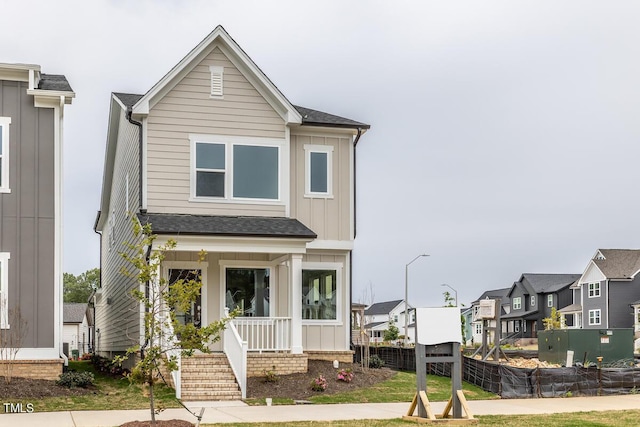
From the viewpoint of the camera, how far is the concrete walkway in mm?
15664

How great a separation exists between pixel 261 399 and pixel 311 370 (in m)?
3.76

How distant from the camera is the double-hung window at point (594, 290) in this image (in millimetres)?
78750

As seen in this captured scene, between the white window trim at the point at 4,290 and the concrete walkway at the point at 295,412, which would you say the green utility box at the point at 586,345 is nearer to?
the concrete walkway at the point at 295,412

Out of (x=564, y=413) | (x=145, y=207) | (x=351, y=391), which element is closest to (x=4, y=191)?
(x=145, y=207)

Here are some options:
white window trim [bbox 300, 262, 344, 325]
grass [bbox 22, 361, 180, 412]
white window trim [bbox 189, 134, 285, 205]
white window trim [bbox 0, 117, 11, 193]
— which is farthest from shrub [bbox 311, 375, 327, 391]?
white window trim [bbox 0, 117, 11, 193]

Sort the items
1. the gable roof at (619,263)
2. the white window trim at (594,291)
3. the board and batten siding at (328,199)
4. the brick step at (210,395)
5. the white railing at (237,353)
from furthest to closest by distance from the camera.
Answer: the white window trim at (594,291) < the gable roof at (619,263) < the board and batten siding at (328,199) < the white railing at (237,353) < the brick step at (210,395)

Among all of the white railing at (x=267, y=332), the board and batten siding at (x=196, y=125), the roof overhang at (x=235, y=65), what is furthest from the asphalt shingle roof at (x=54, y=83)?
the white railing at (x=267, y=332)

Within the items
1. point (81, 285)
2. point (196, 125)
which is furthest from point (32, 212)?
point (81, 285)

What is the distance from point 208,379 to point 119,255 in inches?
399

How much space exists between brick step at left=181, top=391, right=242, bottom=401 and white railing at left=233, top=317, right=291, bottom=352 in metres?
2.81

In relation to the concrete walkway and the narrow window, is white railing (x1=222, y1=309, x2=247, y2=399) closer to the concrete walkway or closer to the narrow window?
the concrete walkway

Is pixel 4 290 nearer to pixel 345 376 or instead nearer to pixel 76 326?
pixel 345 376

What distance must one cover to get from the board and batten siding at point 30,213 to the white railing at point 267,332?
4.85 metres

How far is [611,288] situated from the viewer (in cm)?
7650
